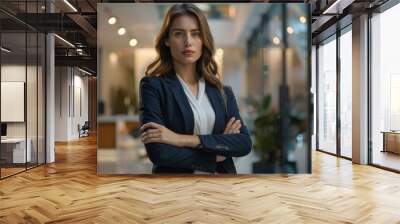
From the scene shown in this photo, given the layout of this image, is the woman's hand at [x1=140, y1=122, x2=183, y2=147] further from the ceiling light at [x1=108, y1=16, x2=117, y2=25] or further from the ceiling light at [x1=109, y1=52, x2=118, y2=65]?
the ceiling light at [x1=108, y1=16, x2=117, y2=25]

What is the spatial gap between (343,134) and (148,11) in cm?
572

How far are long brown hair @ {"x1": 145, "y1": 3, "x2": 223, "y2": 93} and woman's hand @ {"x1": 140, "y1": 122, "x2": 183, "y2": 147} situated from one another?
2.70ft

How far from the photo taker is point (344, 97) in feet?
31.3

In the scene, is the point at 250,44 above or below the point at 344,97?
above

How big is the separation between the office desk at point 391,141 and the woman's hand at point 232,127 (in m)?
3.06

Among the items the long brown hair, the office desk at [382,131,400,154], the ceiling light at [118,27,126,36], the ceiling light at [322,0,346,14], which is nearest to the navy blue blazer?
the long brown hair

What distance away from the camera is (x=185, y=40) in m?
6.02

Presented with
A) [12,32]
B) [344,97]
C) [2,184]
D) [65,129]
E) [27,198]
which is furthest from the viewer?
[65,129]

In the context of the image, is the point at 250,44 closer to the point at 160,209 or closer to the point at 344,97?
the point at 160,209

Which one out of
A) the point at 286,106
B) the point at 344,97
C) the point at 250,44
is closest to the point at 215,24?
the point at 250,44

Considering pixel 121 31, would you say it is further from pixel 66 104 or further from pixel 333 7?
pixel 66 104

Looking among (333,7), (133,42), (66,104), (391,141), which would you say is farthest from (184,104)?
(66,104)

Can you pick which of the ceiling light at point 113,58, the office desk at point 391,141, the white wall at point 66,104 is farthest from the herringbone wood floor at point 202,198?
the white wall at point 66,104

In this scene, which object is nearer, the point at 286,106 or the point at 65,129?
the point at 286,106
